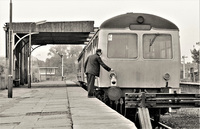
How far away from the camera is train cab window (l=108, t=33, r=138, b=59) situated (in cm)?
1243

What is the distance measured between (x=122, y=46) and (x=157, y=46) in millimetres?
1073

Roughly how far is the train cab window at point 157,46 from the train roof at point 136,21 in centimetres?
34

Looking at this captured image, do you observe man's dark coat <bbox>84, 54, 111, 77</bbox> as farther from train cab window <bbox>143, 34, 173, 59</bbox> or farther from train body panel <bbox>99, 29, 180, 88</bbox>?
train cab window <bbox>143, 34, 173, 59</bbox>

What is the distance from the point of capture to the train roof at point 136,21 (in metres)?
12.5

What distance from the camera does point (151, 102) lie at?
31.6 ft

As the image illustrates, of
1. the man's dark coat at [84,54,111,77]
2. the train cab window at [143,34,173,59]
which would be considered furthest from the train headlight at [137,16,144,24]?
the man's dark coat at [84,54,111,77]

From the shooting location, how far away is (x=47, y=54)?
116125 millimetres

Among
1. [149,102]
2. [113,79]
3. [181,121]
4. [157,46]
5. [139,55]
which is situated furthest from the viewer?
[181,121]

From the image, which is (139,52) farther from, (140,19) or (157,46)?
(140,19)

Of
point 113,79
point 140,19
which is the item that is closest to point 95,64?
point 113,79

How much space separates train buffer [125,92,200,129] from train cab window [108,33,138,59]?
276 cm

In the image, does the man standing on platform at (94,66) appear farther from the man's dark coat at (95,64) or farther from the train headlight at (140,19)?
the train headlight at (140,19)

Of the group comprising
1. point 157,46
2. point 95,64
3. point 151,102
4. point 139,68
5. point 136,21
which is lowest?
point 151,102

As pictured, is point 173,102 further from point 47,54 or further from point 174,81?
point 47,54
